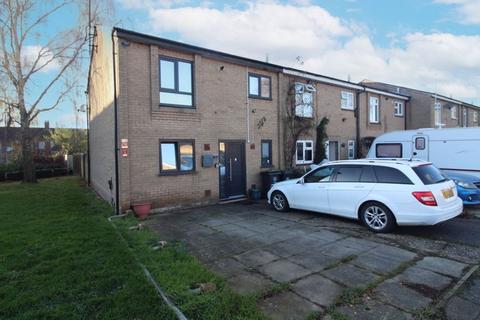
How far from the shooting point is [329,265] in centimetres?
482

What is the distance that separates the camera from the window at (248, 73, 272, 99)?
12.0m

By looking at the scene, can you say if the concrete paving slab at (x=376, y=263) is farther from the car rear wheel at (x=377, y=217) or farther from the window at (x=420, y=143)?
the window at (x=420, y=143)

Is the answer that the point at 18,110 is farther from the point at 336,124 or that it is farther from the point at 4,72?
the point at 336,124

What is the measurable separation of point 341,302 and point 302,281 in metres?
0.69

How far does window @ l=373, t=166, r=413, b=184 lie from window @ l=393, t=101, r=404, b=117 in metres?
16.2

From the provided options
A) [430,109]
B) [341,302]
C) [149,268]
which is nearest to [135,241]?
[149,268]

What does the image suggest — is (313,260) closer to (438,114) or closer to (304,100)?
(304,100)

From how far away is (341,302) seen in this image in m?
3.64

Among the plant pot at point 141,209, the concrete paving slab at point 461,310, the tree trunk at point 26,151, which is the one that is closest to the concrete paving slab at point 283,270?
the concrete paving slab at point 461,310

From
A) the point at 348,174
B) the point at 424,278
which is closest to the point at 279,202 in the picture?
the point at 348,174

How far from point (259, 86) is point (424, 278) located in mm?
9486

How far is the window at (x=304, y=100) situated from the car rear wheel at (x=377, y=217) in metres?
7.55

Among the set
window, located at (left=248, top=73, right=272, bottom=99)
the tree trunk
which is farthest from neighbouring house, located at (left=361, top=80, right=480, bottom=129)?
the tree trunk

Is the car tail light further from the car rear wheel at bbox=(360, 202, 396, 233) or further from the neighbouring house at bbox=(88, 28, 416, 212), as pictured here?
the neighbouring house at bbox=(88, 28, 416, 212)
